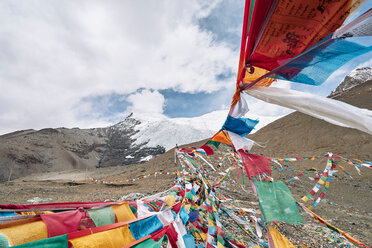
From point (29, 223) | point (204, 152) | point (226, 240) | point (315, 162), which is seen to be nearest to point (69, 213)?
point (29, 223)

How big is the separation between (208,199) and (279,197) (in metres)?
1.04

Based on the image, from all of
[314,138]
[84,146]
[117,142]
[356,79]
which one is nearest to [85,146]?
[84,146]

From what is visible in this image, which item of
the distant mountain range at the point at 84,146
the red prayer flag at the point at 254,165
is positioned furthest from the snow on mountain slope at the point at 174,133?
the red prayer flag at the point at 254,165

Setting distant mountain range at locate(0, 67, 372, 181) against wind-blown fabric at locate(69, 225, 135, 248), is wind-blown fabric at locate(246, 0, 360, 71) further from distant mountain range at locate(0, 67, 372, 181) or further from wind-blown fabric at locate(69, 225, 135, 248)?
distant mountain range at locate(0, 67, 372, 181)

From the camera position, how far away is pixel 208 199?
2682 mm

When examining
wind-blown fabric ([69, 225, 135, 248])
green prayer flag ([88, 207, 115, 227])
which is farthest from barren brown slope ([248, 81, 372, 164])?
wind-blown fabric ([69, 225, 135, 248])

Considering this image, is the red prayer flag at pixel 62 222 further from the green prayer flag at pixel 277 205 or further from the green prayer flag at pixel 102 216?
the green prayer flag at pixel 277 205

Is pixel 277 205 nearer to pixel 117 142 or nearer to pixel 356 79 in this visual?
pixel 117 142

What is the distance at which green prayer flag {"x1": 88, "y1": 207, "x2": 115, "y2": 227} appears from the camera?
1.59m

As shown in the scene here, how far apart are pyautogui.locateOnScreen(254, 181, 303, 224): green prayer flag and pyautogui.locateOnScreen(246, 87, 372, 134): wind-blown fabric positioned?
1.08 meters

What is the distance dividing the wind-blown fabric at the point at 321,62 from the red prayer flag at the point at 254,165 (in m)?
1.21

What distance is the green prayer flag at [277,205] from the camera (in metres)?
1.95

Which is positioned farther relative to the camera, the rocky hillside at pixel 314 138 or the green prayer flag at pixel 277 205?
the rocky hillside at pixel 314 138

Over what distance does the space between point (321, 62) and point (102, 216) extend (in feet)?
7.96
